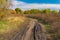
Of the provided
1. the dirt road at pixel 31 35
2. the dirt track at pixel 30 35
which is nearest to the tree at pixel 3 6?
the dirt track at pixel 30 35

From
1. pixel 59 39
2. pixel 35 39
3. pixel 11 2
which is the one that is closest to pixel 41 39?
pixel 35 39

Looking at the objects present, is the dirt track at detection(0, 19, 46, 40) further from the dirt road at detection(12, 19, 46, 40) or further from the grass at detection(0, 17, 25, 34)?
the grass at detection(0, 17, 25, 34)

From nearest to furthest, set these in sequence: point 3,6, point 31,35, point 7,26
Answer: point 31,35 → point 7,26 → point 3,6

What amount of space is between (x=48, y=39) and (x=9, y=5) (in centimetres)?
1649

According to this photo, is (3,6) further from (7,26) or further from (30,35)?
(30,35)

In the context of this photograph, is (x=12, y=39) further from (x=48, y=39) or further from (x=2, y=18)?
(x=2, y=18)

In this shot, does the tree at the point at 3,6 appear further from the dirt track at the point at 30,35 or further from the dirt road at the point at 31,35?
the dirt road at the point at 31,35

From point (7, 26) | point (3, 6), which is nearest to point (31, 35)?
point (7, 26)

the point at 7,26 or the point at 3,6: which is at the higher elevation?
the point at 3,6

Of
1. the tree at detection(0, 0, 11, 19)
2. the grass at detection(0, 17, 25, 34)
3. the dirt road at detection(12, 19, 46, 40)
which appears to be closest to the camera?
the dirt road at detection(12, 19, 46, 40)

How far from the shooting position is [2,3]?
26.8 m

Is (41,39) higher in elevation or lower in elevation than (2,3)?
lower

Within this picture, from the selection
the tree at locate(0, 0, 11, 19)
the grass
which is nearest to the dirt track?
the grass

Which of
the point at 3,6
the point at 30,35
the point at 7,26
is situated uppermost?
the point at 3,6
